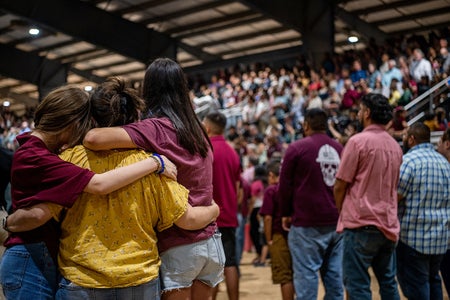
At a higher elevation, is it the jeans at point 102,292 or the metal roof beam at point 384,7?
the metal roof beam at point 384,7

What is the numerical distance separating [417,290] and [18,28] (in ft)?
53.0

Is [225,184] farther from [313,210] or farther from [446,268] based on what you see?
[446,268]

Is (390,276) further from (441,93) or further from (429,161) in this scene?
(441,93)

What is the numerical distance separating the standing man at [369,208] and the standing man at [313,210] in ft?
1.21

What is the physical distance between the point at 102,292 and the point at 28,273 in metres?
0.31

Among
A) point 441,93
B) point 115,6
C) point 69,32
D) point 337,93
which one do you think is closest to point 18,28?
point 69,32

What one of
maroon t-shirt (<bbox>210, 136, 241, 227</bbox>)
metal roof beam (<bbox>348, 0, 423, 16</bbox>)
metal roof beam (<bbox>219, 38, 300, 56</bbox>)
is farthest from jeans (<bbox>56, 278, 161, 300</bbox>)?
metal roof beam (<bbox>219, 38, 300, 56</bbox>)

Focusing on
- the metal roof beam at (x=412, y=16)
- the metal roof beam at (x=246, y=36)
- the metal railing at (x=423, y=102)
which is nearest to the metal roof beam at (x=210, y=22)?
the metal roof beam at (x=246, y=36)

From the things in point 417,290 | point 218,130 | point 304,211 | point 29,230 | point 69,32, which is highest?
point 69,32

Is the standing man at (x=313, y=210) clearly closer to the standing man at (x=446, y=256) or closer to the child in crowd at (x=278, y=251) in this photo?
the child in crowd at (x=278, y=251)

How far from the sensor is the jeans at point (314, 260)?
13.6ft

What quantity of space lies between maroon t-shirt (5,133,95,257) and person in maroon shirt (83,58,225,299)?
0.75 ft

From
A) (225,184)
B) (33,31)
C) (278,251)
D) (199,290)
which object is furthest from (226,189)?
(33,31)

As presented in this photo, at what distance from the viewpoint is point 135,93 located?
2311 mm
